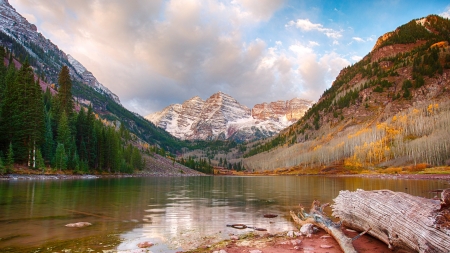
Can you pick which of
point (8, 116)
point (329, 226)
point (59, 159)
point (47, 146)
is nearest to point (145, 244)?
point (329, 226)

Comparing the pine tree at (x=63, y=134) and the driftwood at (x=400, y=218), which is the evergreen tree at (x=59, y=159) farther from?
the driftwood at (x=400, y=218)

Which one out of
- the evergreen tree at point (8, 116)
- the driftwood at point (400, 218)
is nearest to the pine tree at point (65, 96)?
the evergreen tree at point (8, 116)

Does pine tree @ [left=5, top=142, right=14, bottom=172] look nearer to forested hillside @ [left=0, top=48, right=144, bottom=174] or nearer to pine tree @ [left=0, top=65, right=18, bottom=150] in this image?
forested hillside @ [left=0, top=48, right=144, bottom=174]

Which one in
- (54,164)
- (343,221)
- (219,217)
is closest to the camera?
(343,221)

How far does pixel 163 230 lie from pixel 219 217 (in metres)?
6.10

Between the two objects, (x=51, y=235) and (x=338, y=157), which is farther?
(x=338, y=157)

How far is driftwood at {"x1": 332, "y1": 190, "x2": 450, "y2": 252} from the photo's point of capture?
8547 millimetres

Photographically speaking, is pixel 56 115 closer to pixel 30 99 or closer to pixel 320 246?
pixel 30 99

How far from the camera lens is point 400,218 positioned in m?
10.4

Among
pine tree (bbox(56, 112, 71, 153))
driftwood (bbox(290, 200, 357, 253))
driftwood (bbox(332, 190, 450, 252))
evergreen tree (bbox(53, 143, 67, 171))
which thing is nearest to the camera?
driftwood (bbox(332, 190, 450, 252))

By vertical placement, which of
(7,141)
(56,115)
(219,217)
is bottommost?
(219,217)

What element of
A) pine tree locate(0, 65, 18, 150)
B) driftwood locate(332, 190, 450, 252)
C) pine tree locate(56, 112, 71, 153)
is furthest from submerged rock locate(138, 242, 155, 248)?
pine tree locate(56, 112, 71, 153)

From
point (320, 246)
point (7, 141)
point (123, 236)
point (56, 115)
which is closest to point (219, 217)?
point (123, 236)

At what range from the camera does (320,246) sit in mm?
12227
